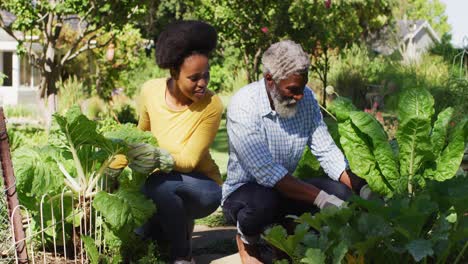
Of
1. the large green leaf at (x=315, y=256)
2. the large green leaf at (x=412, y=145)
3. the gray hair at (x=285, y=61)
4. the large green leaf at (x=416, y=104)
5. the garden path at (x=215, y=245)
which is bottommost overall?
the garden path at (x=215, y=245)

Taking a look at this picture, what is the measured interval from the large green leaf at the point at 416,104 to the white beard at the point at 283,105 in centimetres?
52

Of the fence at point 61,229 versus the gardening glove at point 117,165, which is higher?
the gardening glove at point 117,165

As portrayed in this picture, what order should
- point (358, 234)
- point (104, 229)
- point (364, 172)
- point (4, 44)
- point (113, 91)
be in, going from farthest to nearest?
point (4, 44), point (113, 91), point (104, 229), point (364, 172), point (358, 234)

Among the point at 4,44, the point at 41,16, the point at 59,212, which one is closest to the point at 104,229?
the point at 59,212

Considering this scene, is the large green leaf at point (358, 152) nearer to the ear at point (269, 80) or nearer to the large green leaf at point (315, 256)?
the ear at point (269, 80)

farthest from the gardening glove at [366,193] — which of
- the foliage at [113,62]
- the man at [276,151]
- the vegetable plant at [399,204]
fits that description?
the foliage at [113,62]

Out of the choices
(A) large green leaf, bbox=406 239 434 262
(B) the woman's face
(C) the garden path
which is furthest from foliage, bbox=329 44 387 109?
(A) large green leaf, bbox=406 239 434 262

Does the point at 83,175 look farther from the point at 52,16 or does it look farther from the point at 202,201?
the point at 52,16

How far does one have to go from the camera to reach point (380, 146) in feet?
11.9

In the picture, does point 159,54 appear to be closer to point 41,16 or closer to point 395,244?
point 395,244

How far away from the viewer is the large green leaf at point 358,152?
3.68 meters

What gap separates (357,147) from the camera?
3.69 meters

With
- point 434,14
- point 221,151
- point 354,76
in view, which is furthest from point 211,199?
point 434,14

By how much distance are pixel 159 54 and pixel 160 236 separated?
100 centimetres
